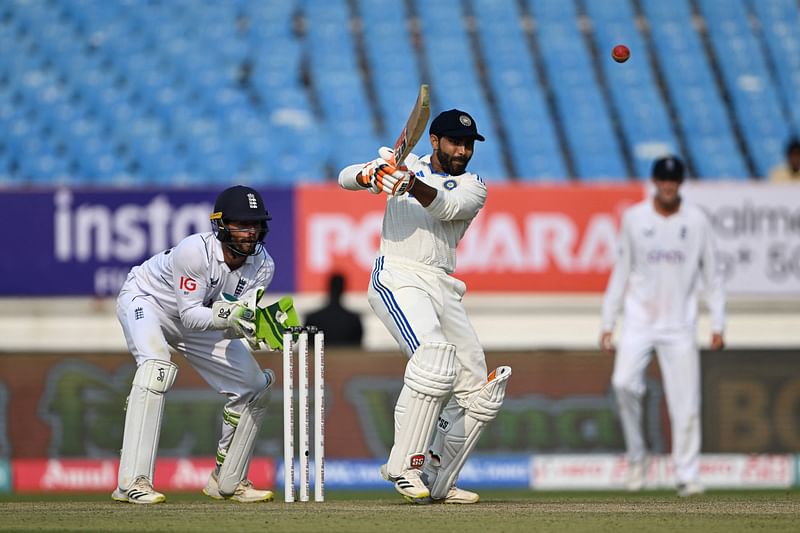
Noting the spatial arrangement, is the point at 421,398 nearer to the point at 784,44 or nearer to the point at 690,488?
the point at 690,488

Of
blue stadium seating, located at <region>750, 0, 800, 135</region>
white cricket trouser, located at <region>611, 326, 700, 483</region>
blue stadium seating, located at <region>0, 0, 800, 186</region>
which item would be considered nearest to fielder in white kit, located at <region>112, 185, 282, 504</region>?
white cricket trouser, located at <region>611, 326, 700, 483</region>

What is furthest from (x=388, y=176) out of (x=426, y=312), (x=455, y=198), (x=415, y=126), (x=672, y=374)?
(x=672, y=374)

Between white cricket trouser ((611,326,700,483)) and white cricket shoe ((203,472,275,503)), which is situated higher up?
white cricket trouser ((611,326,700,483))

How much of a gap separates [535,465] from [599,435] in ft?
1.65

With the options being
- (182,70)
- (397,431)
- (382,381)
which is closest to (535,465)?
(382,381)

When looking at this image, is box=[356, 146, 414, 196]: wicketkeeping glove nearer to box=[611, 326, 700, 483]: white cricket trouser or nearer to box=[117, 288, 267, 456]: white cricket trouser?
box=[117, 288, 267, 456]: white cricket trouser

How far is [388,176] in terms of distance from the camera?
586cm

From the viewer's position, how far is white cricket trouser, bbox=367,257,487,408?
6.06 metres

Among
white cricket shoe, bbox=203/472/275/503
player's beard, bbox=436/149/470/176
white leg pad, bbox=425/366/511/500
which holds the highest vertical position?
player's beard, bbox=436/149/470/176

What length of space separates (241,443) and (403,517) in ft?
4.62

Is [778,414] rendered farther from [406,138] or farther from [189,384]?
[406,138]

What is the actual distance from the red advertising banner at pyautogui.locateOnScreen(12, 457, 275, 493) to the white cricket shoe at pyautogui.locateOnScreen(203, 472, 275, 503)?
2.88 meters

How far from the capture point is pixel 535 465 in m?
9.98

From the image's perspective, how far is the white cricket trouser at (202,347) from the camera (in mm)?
6617
